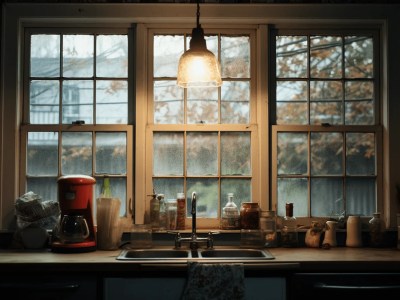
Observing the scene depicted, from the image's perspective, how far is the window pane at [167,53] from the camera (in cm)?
399

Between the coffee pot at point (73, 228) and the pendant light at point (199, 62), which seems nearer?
the pendant light at point (199, 62)

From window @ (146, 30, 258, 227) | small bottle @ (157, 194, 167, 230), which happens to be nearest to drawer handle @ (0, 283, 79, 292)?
small bottle @ (157, 194, 167, 230)

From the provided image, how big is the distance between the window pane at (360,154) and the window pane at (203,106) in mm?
950

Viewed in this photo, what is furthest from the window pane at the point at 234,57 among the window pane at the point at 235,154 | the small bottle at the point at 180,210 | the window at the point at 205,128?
the small bottle at the point at 180,210

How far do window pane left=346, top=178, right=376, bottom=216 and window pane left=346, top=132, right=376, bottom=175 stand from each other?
62 millimetres

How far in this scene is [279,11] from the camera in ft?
12.8

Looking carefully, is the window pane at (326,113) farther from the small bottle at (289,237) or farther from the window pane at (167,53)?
the window pane at (167,53)

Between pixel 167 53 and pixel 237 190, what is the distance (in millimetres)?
1071

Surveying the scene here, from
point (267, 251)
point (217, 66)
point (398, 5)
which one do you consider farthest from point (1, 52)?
point (398, 5)

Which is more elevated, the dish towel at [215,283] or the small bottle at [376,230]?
the small bottle at [376,230]

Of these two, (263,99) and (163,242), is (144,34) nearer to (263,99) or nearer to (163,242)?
(263,99)

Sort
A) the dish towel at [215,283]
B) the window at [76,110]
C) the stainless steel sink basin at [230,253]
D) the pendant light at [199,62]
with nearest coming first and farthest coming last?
the dish towel at [215,283] < the pendant light at [199,62] < the stainless steel sink basin at [230,253] < the window at [76,110]

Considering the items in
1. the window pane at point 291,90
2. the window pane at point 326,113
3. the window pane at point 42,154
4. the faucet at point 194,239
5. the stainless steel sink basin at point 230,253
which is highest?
the window pane at point 291,90

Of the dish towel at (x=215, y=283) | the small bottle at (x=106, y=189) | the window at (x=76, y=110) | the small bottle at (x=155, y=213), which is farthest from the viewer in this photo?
the window at (x=76, y=110)
